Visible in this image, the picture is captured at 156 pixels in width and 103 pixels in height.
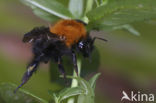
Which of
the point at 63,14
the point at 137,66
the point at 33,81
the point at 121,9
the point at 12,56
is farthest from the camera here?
the point at 137,66

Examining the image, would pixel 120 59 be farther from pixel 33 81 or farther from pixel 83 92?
pixel 83 92

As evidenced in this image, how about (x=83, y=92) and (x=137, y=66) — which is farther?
(x=137, y=66)

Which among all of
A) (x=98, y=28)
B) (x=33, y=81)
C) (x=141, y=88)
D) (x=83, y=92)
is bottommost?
(x=141, y=88)

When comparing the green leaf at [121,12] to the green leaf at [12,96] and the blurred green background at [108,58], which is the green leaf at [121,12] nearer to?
the green leaf at [12,96]

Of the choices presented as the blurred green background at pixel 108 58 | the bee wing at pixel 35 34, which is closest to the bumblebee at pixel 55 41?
the bee wing at pixel 35 34

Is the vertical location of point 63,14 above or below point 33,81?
above

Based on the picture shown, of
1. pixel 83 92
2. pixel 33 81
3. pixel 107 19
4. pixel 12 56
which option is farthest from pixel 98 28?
pixel 12 56

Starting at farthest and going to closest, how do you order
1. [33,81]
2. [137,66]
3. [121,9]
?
1. [137,66]
2. [33,81]
3. [121,9]
